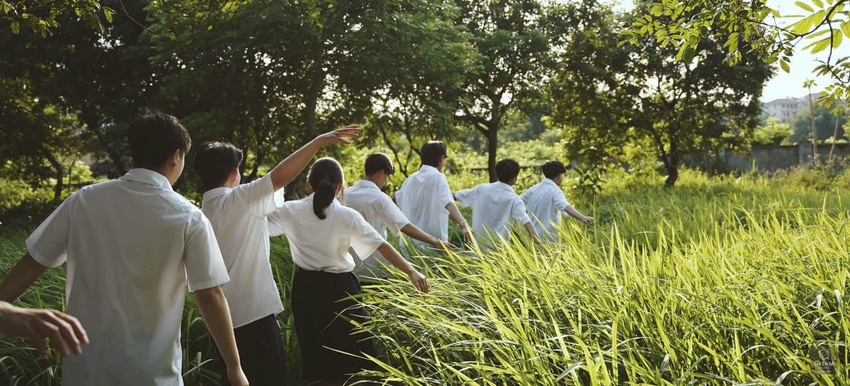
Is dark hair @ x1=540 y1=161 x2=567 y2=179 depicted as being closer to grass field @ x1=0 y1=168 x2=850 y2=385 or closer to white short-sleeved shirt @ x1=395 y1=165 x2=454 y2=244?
white short-sleeved shirt @ x1=395 y1=165 x2=454 y2=244

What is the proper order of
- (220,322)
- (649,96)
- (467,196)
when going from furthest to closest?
(649,96)
(467,196)
(220,322)

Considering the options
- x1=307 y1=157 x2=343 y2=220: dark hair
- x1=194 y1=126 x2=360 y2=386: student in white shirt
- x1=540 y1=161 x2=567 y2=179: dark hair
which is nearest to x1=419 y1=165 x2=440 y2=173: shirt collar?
x1=540 y1=161 x2=567 y2=179: dark hair

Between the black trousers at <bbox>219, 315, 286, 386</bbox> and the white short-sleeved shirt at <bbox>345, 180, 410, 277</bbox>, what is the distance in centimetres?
136

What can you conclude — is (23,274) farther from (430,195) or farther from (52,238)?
(430,195)

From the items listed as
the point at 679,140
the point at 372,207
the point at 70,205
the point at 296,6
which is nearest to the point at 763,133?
the point at 679,140

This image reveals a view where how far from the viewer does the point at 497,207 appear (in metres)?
6.68

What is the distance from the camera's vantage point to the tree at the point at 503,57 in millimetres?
17109

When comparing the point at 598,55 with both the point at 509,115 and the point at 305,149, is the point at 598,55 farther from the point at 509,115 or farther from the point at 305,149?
the point at 305,149

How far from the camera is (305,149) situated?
313cm

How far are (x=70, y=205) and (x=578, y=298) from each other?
2282 millimetres

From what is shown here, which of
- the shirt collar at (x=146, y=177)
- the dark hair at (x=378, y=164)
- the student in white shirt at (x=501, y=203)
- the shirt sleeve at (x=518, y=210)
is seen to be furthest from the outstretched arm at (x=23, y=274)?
the shirt sleeve at (x=518, y=210)

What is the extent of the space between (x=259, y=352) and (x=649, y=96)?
16545 mm

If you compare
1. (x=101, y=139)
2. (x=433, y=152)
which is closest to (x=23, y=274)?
(x=433, y=152)

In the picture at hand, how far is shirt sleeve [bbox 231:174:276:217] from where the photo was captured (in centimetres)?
329
